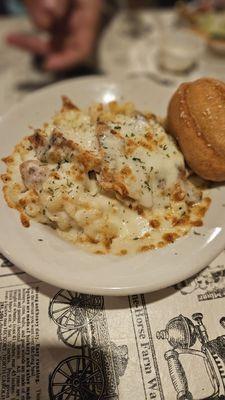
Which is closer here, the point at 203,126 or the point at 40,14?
the point at 203,126

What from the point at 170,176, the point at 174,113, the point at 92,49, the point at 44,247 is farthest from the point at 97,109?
the point at 92,49

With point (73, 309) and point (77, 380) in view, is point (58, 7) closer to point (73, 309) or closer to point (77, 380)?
point (73, 309)

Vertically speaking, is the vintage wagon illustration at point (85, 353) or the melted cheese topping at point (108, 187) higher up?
the melted cheese topping at point (108, 187)

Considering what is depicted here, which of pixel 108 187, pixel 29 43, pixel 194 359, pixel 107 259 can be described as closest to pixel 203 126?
pixel 108 187

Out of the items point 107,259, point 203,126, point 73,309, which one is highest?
point 203,126

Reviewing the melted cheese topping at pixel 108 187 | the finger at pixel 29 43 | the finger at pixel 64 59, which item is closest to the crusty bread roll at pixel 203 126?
the melted cheese topping at pixel 108 187

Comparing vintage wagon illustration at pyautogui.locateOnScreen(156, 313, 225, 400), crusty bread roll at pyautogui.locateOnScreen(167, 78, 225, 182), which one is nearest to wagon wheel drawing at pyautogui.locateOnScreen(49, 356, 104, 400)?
vintage wagon illustration at pyautogui.locateOnScreen(156, 313, 225, 400)

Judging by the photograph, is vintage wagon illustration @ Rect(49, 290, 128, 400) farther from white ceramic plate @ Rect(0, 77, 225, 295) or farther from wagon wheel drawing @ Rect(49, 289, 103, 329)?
white ceramic plate @ Rect(0, 77, 225, 295)

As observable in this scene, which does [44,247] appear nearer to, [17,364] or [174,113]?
[17,364]

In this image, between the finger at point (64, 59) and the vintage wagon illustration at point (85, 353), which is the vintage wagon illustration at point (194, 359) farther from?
the finger at point (64, 59)
